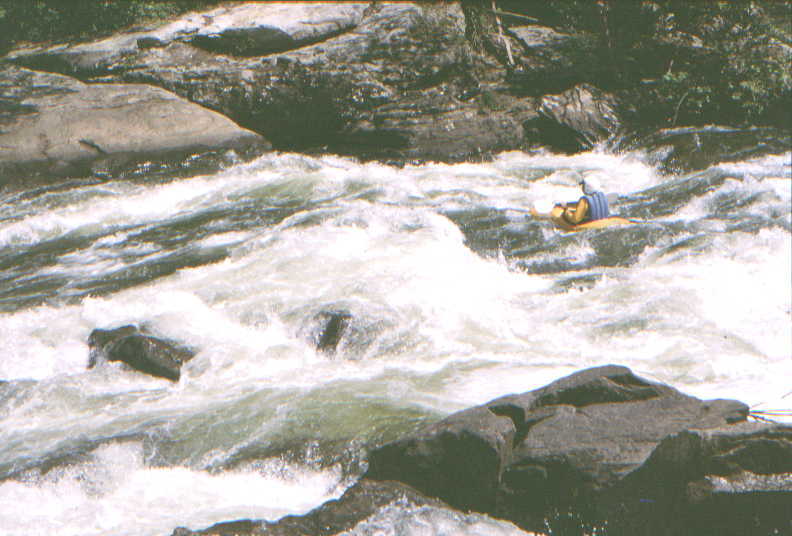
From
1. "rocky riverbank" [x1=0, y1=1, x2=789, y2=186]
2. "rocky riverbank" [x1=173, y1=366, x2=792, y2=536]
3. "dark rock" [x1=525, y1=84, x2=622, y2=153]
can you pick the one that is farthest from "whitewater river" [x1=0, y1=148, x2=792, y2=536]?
"dark rock" [x1=525, y1=84, x2=622, y2=153]

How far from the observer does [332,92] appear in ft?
41.1

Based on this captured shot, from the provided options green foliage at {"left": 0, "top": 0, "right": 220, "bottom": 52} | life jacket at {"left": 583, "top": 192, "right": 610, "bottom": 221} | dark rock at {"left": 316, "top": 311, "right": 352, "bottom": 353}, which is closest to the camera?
dark rock at {"left": 316, "top": 311, "right": 352, "bottom": 353}

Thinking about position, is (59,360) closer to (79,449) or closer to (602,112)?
(79,449)

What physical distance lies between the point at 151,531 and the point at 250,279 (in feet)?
11.0

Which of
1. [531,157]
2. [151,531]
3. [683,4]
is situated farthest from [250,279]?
[683,4]

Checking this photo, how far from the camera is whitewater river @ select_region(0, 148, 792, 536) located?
174 inches

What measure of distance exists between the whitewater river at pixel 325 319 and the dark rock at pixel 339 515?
10 centimetres

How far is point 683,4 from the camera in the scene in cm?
1290

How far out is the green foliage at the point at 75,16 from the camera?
1405 cm

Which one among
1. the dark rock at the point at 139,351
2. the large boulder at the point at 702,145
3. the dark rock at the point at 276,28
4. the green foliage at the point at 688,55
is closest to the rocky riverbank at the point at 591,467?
the dark rock at the point at 139,351

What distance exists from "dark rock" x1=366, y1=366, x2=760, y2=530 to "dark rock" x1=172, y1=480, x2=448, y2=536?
0.09 m

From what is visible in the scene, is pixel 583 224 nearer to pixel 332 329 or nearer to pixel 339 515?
pixel 332 329

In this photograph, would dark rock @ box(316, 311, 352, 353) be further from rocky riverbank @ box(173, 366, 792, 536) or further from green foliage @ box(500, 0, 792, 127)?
green foliage @ box(500, 0, 792, 127)

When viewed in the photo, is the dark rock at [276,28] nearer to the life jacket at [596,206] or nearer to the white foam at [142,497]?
the life jacket at [596,206]
